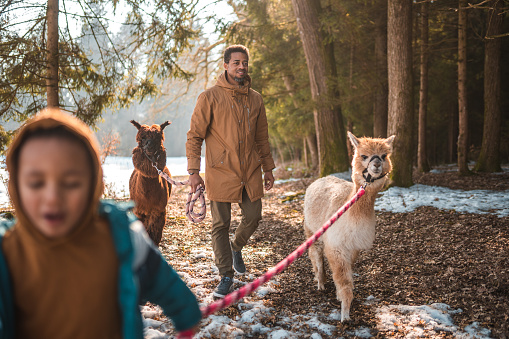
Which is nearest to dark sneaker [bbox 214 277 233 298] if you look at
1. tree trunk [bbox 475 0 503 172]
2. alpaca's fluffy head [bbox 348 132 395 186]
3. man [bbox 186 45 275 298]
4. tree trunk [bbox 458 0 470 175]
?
man [bbox 186 45 275 298]

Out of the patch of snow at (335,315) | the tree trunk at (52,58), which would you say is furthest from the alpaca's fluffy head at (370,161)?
the tree trunk at (52,58)

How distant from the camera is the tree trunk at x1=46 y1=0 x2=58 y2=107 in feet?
23.1

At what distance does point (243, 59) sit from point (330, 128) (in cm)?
762

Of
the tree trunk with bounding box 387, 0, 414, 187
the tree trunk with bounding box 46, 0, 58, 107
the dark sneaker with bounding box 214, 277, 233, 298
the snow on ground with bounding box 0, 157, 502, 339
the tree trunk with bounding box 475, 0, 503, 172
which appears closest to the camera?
the snow on ground with bounding box 0, 157, 502, 339

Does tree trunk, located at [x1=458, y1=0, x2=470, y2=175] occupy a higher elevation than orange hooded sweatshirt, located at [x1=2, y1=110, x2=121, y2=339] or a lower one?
higher

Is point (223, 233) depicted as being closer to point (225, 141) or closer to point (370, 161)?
point (225, 141)

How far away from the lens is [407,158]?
9.04 m

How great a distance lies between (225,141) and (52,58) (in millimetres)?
5231

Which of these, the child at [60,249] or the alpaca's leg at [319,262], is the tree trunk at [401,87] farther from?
the child at [60,249]

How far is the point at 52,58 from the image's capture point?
277 inches

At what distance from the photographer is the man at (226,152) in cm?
385

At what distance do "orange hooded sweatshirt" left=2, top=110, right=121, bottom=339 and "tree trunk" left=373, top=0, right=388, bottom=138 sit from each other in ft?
39.3

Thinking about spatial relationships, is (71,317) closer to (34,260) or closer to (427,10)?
(34,260)

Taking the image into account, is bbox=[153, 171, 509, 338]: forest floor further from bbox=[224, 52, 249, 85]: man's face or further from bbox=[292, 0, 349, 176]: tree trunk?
bbox=[292, 0, 349, 176]: tree trunk
